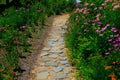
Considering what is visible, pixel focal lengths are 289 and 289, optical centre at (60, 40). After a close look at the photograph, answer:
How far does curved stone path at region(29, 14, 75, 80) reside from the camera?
813 centimetres

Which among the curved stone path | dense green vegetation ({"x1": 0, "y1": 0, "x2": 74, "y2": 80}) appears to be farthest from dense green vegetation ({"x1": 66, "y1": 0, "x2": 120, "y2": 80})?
dense green vegetation ({"x1": 0, "y1": 0, "x2": 74, "y2": 80})

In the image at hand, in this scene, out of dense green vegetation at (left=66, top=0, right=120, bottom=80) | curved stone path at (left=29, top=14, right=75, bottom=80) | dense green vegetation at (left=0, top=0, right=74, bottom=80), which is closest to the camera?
dense green vegetation at (left=66, top=0, right=120, bottom=80)

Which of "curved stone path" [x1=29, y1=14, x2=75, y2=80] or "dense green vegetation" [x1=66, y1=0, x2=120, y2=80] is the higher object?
"dense green vegetation" [x1=66, y1=0, x2=120, y2=80]

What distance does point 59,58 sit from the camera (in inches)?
368

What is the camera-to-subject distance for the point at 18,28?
11.9 metres

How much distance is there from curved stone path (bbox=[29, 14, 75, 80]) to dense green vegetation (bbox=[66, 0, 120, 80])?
31 cm

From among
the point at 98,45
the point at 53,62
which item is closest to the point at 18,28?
the point at 53,62

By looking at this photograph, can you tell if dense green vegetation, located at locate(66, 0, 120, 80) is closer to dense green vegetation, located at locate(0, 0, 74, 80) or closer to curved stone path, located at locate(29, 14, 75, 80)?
curved stone path, located at locate(29, 14, 75, 80)

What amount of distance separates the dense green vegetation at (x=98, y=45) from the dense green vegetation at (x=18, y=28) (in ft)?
5.83

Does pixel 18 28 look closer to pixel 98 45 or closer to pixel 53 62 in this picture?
pixel 53 62

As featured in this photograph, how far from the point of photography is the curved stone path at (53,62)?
8.13 m

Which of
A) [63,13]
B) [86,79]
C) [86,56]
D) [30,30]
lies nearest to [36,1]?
[63,13]

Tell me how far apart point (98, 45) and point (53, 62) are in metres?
1.80

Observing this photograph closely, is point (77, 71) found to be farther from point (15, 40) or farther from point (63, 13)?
point (63, 13)
